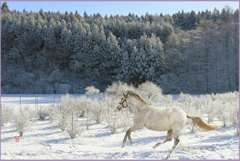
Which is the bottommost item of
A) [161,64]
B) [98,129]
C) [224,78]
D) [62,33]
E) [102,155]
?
[98,129]

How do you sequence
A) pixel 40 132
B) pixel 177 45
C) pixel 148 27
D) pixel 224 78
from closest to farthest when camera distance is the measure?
pixel 40 132 < pixel 224 78 < pixel 177 45 < pixel 148 27

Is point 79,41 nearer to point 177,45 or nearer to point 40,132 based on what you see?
point 177,45

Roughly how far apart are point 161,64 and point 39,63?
2386 cm

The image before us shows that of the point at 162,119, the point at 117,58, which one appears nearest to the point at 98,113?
the point at 162,119

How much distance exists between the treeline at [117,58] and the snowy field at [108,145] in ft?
74.4

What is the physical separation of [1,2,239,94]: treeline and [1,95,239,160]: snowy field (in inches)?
893

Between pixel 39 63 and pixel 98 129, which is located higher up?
pixel 39 63

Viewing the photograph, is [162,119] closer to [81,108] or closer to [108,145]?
[108,145]

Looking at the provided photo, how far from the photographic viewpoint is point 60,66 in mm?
37656

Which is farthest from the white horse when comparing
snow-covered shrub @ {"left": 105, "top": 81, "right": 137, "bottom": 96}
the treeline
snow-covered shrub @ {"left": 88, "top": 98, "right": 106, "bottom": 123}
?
the treeline

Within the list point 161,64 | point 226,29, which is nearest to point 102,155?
point 161,64

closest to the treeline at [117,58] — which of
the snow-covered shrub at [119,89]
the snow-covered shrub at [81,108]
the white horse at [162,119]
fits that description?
the snow-covered shrub at [119,89]

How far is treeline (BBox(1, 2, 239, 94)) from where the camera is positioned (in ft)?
98.0

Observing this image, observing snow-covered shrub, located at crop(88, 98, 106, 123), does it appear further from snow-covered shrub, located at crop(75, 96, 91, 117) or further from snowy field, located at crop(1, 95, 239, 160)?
snow-covered shrub, located at crop(75, 96, 91, 117)
